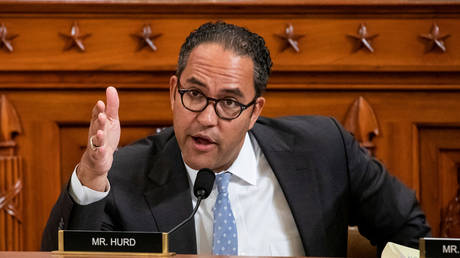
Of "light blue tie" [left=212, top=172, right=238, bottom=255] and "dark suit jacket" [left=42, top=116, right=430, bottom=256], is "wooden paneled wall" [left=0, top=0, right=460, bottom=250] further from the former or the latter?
"light blue tie" [left=212, top=172, right=238, bottom=255]

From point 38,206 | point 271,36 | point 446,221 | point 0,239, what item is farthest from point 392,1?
point 0,239

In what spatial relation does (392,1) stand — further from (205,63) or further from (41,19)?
(41,19)

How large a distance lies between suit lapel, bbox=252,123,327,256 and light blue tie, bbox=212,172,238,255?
0.18 m

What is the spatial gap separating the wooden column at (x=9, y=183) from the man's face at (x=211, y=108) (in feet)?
2.75

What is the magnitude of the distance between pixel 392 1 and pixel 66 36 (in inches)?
43.3

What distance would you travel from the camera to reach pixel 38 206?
8.06 feet

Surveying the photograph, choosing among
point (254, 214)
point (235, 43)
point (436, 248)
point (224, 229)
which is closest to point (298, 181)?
point (254, 214)

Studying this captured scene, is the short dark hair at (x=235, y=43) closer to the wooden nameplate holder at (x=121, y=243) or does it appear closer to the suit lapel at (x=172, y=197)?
the suit lapel at (x=172, y=197)

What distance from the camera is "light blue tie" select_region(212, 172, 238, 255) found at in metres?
1.81

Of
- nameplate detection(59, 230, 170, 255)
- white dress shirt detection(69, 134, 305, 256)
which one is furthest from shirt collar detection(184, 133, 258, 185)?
nameplate detection(59, 230, 170, 255)

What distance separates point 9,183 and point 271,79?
951 mm

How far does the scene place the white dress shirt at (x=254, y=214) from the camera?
1.88 m

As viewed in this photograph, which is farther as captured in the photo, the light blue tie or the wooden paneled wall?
the wooden paneled wall

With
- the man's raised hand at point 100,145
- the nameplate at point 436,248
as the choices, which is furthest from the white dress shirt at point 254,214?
the nameplate at point 436,248
